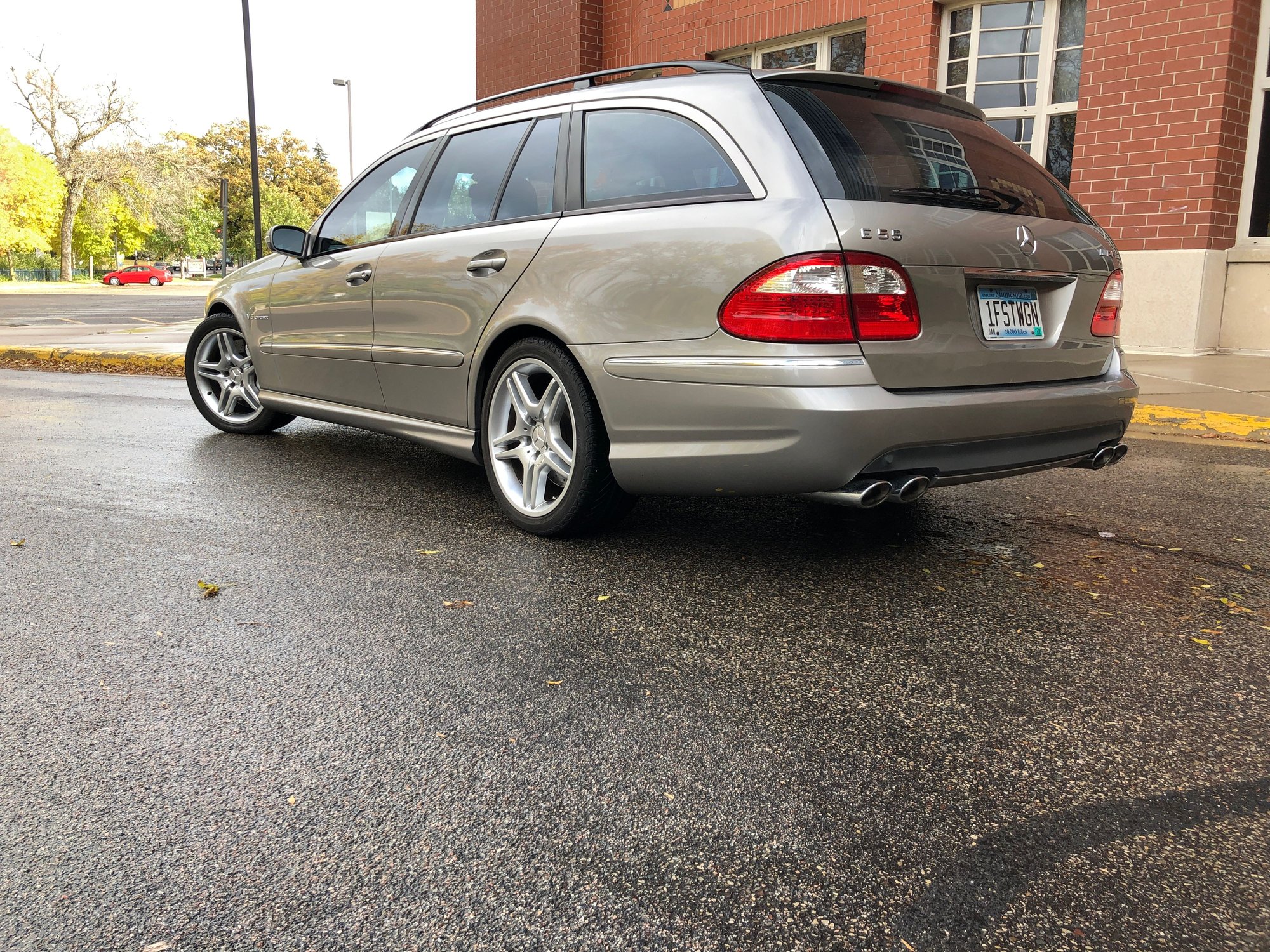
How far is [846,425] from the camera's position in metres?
3.01

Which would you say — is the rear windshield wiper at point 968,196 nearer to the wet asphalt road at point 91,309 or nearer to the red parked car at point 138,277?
the wet asphalt road at point 91,309

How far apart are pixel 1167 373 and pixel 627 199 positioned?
6.79 meters

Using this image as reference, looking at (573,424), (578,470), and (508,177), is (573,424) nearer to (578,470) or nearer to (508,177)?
(578,470)

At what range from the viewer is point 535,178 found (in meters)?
4.09

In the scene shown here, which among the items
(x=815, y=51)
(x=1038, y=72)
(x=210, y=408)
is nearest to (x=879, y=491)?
(x=210, y=408)

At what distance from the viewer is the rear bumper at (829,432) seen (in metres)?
3.04

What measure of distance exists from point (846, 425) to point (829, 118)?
1060 millimetres

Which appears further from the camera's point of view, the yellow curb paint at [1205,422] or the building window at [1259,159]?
the building window at [1259,159]

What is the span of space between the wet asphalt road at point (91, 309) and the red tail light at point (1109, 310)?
20.7 metres

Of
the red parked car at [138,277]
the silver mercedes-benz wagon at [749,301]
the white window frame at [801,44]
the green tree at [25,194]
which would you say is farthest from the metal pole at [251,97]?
the red parked car at [138,277]

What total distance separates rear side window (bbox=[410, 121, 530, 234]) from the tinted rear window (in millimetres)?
1349

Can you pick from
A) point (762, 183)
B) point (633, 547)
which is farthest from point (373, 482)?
point (762, 183)

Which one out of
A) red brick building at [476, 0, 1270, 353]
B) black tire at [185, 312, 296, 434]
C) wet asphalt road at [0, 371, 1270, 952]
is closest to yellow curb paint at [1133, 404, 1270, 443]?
wet asphalt road at [0, 371, 1270, 952]

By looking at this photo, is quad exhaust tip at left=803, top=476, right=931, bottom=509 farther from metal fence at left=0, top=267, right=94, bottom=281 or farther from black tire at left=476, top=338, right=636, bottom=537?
metal fence at left=0, top=267, right=94, bottom=281
